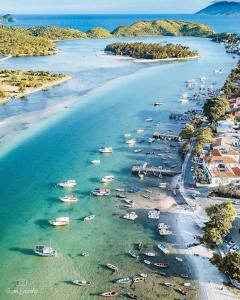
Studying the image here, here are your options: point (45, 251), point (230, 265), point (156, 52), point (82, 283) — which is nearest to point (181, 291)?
point (230, 265)

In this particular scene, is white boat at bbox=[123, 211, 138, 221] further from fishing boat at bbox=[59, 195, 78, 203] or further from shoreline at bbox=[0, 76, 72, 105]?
shoreline at bbox=[0, 76, 72, 105]

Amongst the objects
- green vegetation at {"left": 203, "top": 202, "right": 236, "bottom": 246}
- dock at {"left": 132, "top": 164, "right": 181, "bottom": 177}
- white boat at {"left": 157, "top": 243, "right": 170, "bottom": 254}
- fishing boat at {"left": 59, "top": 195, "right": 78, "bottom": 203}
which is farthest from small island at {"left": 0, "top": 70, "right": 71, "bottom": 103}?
green vegetation at {"left": 203, "top": 202, "right": 236, "bottom": 246}

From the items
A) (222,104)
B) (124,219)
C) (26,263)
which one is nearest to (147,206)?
(124,219)

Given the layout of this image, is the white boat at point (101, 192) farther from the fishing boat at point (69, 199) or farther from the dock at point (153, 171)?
the dock at point (153, 171)

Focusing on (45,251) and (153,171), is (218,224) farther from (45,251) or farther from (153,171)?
(153,171)

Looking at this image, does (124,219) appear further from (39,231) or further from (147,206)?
(39,231)

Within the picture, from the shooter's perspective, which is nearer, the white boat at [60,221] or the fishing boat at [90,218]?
the white boat at [60,221]

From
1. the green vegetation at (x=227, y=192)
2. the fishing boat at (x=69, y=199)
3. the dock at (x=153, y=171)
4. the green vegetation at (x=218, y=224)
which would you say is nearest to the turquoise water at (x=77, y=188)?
the fishing boat at (x=69, y=199)
